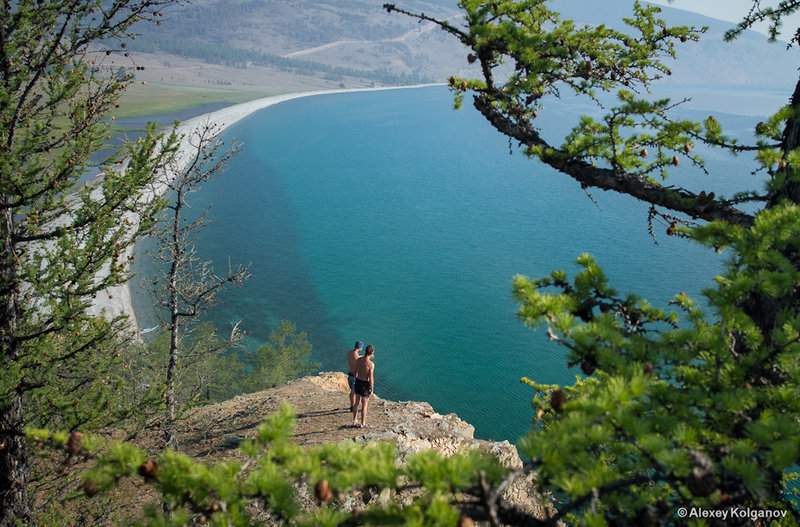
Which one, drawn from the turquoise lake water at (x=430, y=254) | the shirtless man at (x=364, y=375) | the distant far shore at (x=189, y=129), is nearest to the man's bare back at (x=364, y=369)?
the shirtless man at (x=364, y=375)

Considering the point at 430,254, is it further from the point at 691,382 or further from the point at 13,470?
the point at 691,382

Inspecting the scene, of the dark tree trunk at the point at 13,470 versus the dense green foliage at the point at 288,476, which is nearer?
the dense green foliage at the point at 288,476

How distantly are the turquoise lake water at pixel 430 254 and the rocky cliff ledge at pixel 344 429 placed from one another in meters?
5.06

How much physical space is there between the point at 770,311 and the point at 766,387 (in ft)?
4.49

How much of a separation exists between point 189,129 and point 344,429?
7786 cm

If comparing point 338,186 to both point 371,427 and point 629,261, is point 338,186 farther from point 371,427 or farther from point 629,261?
point 371,427

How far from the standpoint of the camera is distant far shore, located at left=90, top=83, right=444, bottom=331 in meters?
20.6

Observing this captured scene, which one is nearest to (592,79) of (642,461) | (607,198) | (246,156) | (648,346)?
(648,346)

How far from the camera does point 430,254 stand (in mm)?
42281

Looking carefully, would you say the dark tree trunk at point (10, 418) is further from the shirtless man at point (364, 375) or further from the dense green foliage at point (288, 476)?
the shirtless man at point (364, 375)

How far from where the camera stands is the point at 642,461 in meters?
2.77

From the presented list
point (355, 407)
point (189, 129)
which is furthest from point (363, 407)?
point (189, 129)

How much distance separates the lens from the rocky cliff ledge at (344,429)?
917cm

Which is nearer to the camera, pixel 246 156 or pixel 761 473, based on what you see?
pixel 761 473
